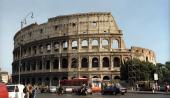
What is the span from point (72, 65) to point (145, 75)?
17582 millimetres

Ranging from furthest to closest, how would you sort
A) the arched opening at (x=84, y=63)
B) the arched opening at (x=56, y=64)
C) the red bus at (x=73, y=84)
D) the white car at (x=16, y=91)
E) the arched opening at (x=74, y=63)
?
the arched opening at (x=56, y=64) < the arched opening at (x=74, y=63) < the arched opening at (x=84, y=63) < the red bus at (x=73, y=84) < the white car at (x=16, y=91)

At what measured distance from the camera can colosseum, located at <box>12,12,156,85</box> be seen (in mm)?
93375

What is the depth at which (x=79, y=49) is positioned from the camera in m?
96.1

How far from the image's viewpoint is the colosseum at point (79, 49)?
306 ft

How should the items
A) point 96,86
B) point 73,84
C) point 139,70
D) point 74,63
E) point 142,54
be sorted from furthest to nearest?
point 142,54 < point 74,63 < point 139,70 < point 73,84 < point 96,86

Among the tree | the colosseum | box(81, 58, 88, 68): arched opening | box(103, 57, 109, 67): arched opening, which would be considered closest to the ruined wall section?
the colosseum

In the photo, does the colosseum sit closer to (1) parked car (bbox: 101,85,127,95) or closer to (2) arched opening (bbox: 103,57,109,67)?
(2) arched opening (bbox: 103,57,109,67)

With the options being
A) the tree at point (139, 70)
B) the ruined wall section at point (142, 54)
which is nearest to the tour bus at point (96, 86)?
the tree at point (139, 70)

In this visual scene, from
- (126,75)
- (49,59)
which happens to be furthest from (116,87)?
(49,59)

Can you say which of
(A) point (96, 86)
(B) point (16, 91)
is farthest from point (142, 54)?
(B) point (16, 91)

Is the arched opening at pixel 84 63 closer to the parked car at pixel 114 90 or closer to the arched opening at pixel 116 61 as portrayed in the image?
the arched opening at pixel 116 61

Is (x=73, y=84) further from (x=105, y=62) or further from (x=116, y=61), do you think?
(x=116, y=61)

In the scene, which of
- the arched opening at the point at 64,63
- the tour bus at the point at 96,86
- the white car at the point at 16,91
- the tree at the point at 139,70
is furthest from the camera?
the arched opening at the point at 64,63

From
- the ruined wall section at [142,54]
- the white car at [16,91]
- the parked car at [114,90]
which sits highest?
the ruined wall section at [142,54]
